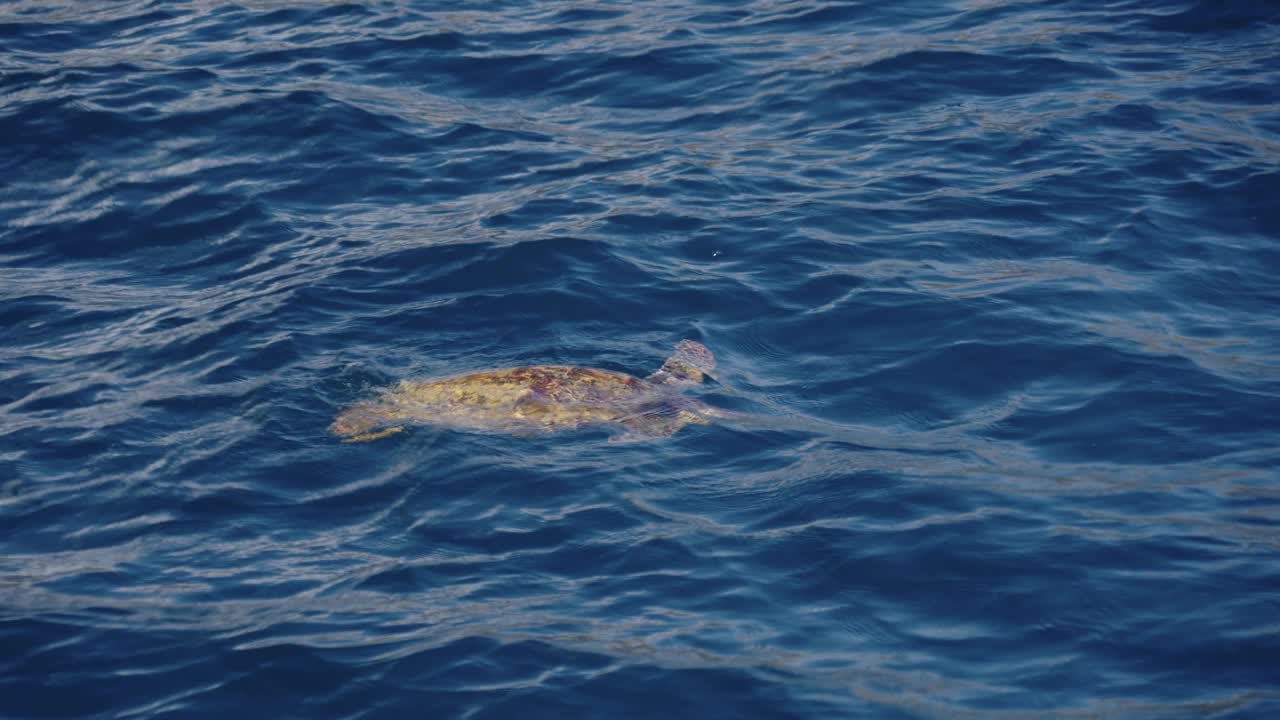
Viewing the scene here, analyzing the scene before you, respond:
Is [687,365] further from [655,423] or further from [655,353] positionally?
[655,423]

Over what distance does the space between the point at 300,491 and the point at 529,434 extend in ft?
4.27

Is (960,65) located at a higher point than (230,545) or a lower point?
higher

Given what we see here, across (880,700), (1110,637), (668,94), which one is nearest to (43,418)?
(880,700)

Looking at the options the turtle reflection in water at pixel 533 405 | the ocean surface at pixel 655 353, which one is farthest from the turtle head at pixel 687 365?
the ocean surface at pixel 655 353

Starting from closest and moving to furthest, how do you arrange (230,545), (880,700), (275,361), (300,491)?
(880,700), (230,545), (300,491), (275,361)

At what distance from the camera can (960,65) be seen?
39.4 ft

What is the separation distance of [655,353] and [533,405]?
1195mm

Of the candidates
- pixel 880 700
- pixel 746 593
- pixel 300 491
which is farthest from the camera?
pixel 300 491

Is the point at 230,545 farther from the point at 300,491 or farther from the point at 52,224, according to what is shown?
the point at 52,224

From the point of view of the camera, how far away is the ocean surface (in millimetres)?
5129

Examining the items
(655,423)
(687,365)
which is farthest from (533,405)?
(687,365)

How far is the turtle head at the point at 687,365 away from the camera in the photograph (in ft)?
24.5

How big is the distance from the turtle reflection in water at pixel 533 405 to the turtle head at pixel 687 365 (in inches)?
1.2

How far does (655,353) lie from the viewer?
797cm
